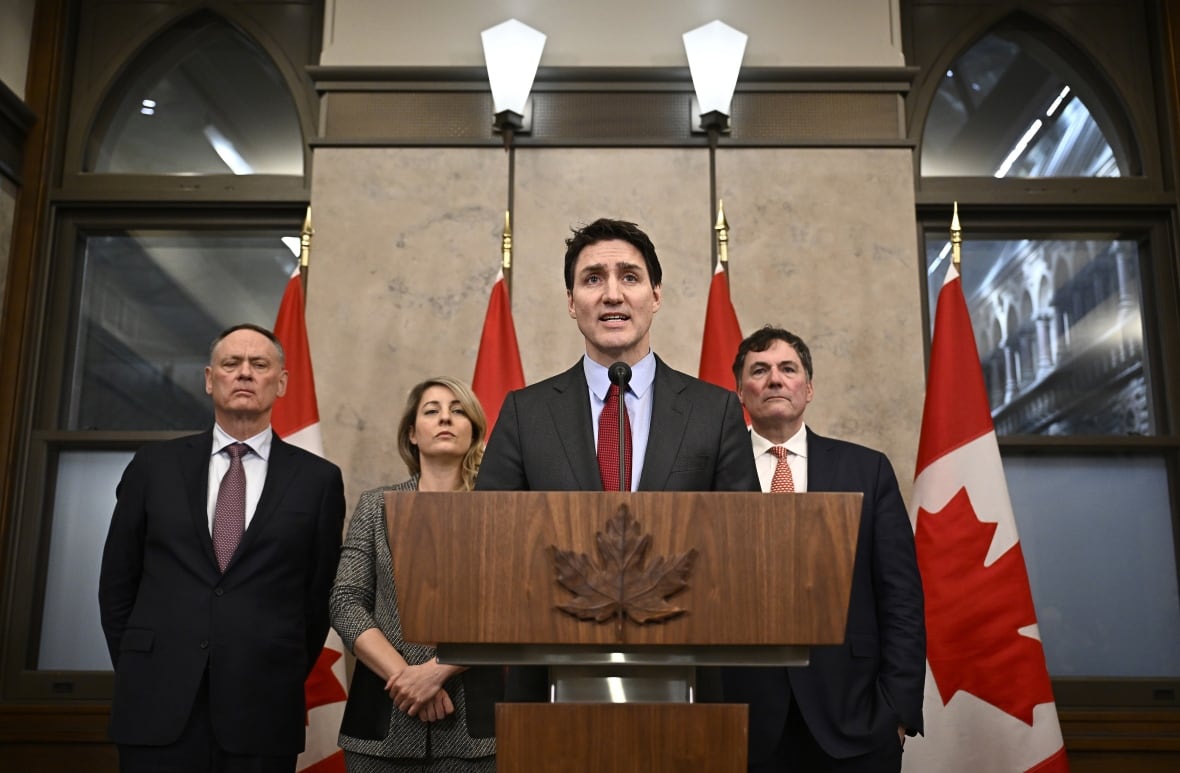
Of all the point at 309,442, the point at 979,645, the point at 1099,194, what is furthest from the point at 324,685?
the point at 1099,194

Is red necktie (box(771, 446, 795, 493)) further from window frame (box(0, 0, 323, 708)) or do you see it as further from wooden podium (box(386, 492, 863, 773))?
window frame (box(0, 0, 323, 708))

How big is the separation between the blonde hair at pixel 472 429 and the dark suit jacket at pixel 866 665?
845 mm

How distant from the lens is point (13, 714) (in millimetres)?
3973

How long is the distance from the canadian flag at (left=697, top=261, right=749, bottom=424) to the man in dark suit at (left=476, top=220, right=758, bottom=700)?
1.81 meters

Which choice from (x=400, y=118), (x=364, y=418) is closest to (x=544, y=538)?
(x=364, y=418)

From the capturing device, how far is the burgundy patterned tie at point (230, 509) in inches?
110

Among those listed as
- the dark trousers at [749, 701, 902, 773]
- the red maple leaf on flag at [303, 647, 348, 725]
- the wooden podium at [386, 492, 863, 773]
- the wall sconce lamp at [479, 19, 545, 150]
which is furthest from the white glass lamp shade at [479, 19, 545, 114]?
the wooden podium at [386, 492, 863, 773]

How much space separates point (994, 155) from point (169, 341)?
3.28 meters

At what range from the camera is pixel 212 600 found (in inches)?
106

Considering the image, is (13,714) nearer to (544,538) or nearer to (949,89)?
(544,538)

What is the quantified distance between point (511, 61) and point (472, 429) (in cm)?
171

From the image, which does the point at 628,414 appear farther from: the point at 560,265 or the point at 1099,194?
the point at 1099,194

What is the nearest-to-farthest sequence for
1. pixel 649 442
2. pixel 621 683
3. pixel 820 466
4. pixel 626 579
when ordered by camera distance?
1. pixel 626 579
2. pixel 621 683
3. pixel 649 442
4. pixel 820 466

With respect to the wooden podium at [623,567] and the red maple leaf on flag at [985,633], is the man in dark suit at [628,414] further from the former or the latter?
the red maple leaf on flag at [985,633]
